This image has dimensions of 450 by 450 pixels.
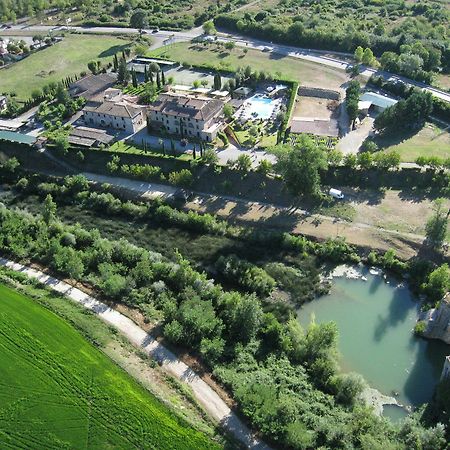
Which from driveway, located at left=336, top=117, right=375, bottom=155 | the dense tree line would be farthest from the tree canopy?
the dense tree line

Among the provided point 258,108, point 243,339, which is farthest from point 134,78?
point 243,339

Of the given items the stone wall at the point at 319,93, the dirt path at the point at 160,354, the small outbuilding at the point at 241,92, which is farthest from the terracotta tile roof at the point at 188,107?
the dirt path at the point at 160,354

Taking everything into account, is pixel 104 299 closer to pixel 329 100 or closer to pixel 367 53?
pixel 329 100

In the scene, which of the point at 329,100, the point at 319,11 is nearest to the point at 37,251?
the point at 329,100

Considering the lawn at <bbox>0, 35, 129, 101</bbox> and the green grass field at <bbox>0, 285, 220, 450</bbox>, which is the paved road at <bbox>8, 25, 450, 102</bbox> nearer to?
the lawn at <bbox>0, 35, 129, 101</bbox>

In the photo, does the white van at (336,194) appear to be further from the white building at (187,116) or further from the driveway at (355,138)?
the white building at (187,116)
